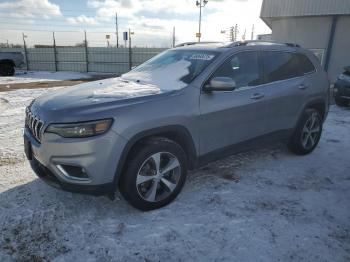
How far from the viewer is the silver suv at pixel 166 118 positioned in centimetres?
284

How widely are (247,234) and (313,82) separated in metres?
3.00

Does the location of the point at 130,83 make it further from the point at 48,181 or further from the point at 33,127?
the point at 48,181

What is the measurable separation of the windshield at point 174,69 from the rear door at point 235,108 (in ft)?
0.80

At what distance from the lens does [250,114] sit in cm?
396

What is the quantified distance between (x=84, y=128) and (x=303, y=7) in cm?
1658

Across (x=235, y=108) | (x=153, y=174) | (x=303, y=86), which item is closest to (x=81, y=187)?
(x=153, y=174)

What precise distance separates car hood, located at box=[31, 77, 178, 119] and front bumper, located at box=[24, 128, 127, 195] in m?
0.26

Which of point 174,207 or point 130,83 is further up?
point 130,83

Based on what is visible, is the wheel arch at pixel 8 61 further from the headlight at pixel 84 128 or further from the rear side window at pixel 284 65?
the headlight at pixel 84 128

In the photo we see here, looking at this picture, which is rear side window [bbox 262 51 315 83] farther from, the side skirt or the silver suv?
the side skirt

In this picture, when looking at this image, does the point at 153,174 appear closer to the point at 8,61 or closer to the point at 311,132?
the point at 311,132

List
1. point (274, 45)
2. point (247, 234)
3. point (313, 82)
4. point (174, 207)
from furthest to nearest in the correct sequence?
point (313, 82), point (274, 45), point (174, 207), point (247, 234)

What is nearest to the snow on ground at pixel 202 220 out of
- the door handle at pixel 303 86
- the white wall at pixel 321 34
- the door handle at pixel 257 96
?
the door handle at pixel 257 96

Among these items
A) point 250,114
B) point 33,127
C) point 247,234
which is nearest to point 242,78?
point 250,114
